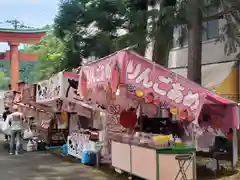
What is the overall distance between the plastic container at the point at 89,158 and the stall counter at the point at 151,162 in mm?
2190

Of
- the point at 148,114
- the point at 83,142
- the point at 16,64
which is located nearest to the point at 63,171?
the point at 83,142

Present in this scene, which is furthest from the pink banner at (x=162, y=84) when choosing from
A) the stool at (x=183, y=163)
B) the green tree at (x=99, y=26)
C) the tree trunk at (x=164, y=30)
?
the green tree at (x=99, y=26)

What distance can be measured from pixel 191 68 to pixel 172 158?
4.61 m

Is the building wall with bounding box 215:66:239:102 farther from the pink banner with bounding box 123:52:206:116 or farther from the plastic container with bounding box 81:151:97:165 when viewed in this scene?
the pink banner with bounding box 123:52:206:116

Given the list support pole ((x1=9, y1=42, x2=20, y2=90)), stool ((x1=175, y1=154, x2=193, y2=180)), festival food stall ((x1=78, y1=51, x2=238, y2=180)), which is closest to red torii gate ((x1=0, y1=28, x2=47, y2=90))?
support pole ((x1=9, y1=42, x2=20, y2=90))

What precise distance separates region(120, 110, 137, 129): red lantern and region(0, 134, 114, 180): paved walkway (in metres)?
1.54

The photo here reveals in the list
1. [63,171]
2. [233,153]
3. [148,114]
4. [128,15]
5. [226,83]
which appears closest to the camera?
[233,153]

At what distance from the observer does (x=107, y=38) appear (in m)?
15.2

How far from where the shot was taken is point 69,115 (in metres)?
15.9

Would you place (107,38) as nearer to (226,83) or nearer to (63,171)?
(226,83)

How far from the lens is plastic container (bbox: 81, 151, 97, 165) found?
1158 cm

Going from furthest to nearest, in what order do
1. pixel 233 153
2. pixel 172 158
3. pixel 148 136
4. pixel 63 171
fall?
1. pixel 63 171
2. pixel 233 153
3. pixel 148 136
4. pixel 172 158

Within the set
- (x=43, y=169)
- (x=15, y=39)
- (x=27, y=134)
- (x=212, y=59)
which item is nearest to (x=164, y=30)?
(x=43, y=169)

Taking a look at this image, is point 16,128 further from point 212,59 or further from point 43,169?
point 212,59
